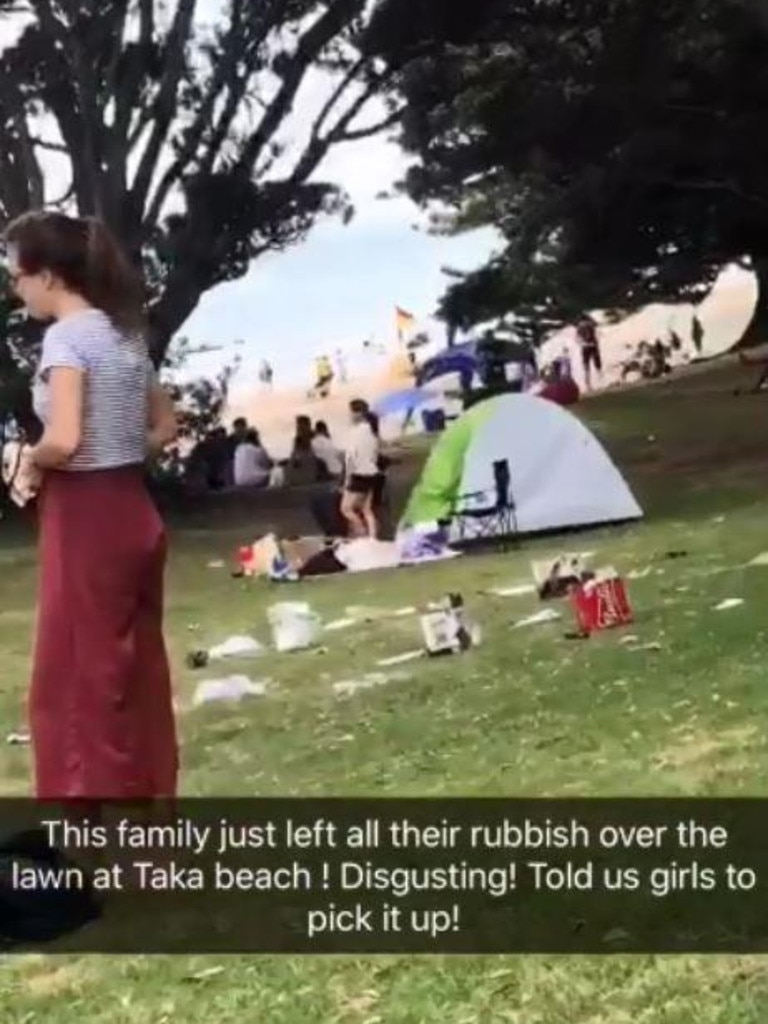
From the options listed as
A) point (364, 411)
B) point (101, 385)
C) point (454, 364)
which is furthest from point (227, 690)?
point (454, 364)

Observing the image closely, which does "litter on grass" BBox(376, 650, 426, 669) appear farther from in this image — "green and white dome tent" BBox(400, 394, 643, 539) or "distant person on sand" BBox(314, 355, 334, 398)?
"green and white dome tent" BBox(400, 394, 643, 539)

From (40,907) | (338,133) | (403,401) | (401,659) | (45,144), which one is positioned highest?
(45,144)

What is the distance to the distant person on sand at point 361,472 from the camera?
12.5 ft

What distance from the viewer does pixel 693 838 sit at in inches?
72.1

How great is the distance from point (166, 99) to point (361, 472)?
3.33ft

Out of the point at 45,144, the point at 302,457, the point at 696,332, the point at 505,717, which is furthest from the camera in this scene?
the point at 696,332

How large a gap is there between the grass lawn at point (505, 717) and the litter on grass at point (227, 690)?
0.08 ft

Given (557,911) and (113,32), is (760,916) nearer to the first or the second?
(557,911)

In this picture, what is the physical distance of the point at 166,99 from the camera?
4.33 metres

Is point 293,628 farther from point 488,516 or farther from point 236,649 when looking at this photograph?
point 488,516

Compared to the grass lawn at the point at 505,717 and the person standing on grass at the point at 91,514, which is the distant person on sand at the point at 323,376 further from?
the person standing on grass at the point at 91,514

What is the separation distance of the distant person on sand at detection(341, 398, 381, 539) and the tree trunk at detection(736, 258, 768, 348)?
982 mm

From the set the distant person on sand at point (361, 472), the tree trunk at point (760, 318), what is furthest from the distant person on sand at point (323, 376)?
the tree trunk at point (760, 318)

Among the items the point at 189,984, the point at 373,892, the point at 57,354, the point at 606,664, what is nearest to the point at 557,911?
the point at 373,892
